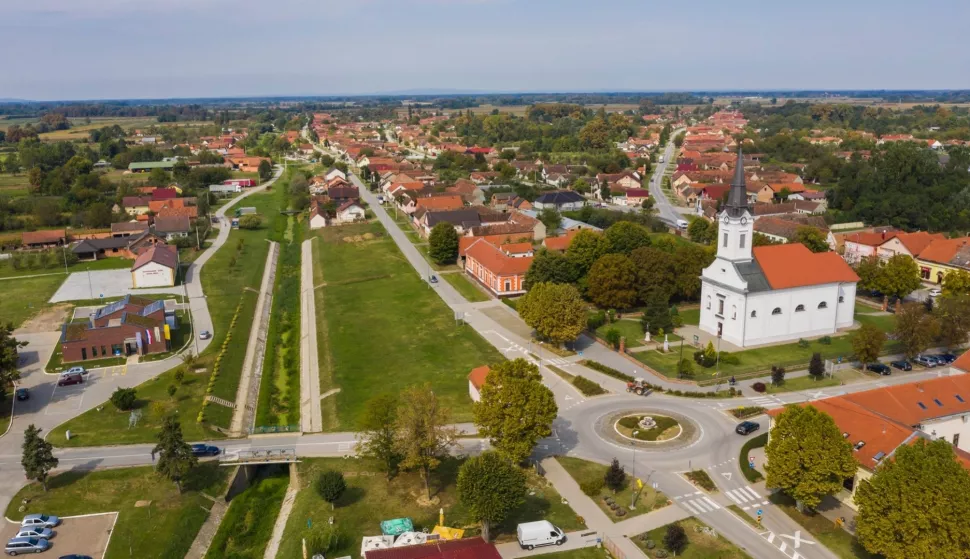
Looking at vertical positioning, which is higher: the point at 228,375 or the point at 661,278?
the point at 661,278

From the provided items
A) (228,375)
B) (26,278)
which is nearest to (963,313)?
(228,375)

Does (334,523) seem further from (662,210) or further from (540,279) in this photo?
(662,210)

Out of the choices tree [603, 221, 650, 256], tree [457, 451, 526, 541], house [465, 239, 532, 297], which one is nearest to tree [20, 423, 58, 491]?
tree [457, 451, 526, 541]

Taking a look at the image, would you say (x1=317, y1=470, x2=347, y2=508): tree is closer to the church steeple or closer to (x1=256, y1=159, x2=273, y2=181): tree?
the church steeple

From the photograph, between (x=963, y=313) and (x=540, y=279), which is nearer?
(x=963, y=313)

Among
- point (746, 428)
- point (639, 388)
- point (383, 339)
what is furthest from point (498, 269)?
point (746, 428)

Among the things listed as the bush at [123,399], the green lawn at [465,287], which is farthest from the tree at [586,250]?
the bush at [123,399]

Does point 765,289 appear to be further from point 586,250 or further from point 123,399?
point 123,399
